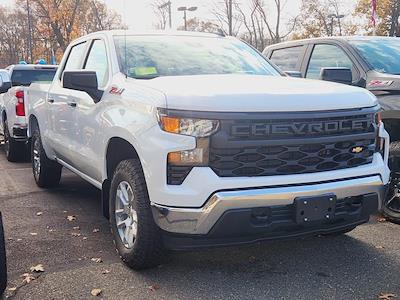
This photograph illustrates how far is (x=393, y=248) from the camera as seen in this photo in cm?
421

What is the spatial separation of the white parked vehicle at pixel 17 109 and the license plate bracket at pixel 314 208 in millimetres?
5518

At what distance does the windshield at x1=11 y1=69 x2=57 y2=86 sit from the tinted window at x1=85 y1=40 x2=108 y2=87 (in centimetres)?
510

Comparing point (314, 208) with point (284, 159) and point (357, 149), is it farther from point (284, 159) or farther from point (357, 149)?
point (357, 149)

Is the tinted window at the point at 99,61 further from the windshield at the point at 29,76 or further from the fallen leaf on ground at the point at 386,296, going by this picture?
the windshield at the point at 29,76

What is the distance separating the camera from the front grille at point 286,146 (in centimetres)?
308

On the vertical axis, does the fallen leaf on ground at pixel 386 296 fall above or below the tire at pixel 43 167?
below

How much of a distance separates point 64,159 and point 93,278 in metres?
2.05

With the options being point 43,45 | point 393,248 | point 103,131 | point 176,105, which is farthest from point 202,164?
point 43,45

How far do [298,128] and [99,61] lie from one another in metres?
2.29

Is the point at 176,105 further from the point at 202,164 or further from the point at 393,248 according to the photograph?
the point at 393,248

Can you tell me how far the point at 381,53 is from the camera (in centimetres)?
558

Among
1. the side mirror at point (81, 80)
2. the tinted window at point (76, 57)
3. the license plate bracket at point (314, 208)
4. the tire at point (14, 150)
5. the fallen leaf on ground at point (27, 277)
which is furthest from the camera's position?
the tire at point (14, 150)

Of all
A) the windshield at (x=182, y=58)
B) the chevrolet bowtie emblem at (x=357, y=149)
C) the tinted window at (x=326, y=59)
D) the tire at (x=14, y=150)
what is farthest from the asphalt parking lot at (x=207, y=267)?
the tire at (x=14, y=150)

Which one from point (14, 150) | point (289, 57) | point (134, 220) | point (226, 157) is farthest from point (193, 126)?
point (14, 150)
